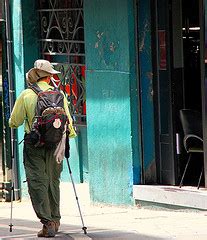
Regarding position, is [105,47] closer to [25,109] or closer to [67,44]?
[67,44]

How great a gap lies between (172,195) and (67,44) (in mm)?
3241

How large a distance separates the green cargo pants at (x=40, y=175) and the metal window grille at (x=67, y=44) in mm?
4062

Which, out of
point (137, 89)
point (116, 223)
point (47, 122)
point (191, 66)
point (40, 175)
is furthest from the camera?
point (191, 66)

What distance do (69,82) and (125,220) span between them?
3.22m

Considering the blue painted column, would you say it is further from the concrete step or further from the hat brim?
the hat brim

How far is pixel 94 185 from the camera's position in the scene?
1323cm

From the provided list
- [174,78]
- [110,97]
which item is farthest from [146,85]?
[110,97]

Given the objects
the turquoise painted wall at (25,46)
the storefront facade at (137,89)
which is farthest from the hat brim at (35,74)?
the turquoise painted wall at (25,46)

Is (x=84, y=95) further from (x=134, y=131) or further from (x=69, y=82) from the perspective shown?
(x=134, y=131)

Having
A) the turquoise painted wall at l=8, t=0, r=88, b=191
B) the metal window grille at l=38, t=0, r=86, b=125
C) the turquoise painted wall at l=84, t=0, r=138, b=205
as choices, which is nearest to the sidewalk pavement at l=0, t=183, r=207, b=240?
the turquoise painted wall at l=84, t=0, r=138, b=205

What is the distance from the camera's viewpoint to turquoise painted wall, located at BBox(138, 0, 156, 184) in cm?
1248

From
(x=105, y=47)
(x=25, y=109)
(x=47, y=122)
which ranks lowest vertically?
(x=47, y=122)

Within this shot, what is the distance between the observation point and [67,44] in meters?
14.2

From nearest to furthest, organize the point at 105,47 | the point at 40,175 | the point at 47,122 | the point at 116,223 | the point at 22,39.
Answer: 1. the point at 47,122
2. the point at 40,175
3. the point at 116,223
4. the point at 105,47
5. the point at 22,39
